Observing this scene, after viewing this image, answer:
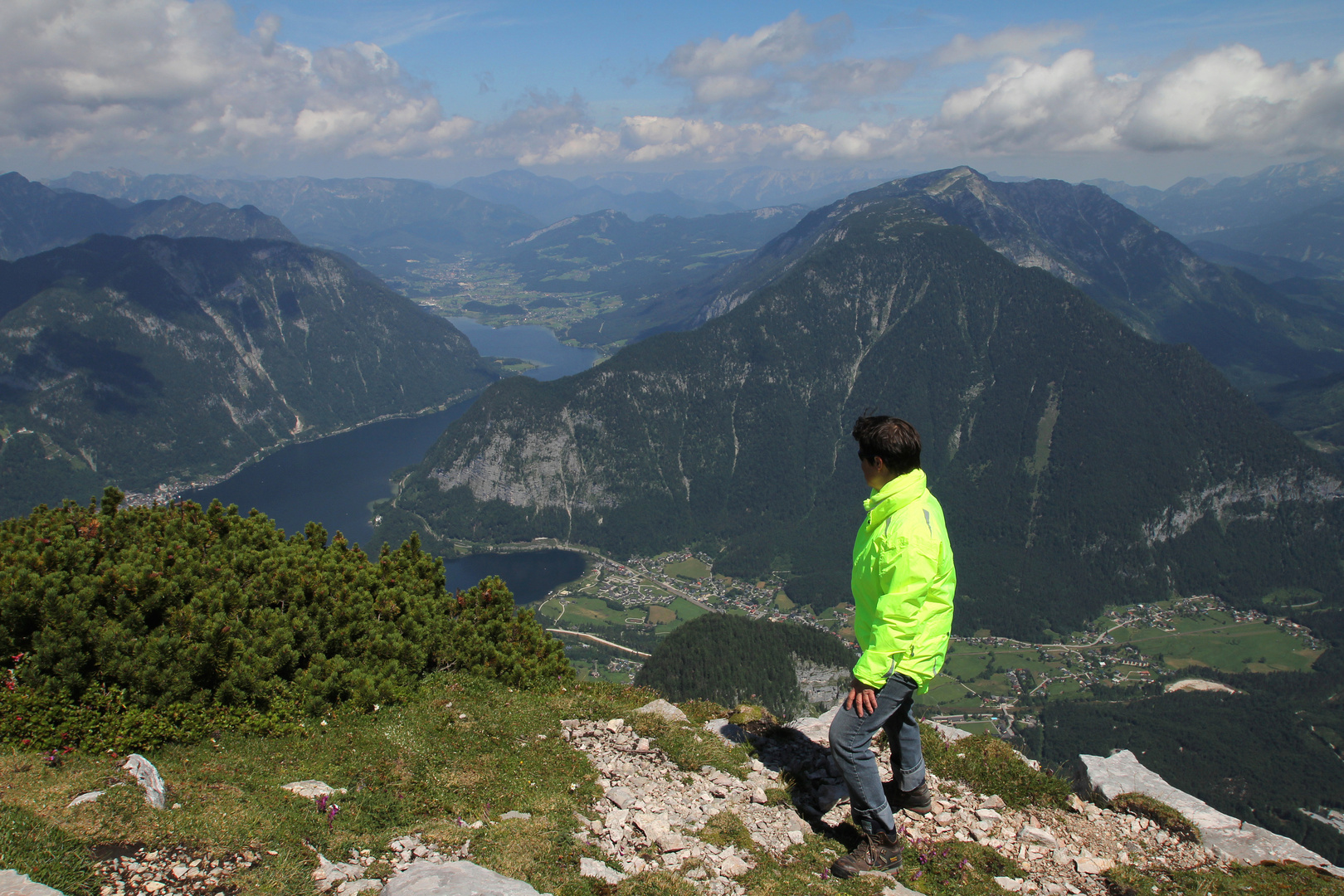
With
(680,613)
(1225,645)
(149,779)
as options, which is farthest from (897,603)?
(1225,645)

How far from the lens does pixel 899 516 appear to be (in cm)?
845

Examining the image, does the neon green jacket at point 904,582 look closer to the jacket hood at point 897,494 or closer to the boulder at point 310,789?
the jacket hood at point 897,494

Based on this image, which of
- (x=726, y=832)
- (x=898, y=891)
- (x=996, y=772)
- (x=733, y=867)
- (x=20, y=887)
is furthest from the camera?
(x=996, y=772)

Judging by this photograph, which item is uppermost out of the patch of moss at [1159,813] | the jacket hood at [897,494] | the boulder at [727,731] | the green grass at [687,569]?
the jacket hood at [897,494]

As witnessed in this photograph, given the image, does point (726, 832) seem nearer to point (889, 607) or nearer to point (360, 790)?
point (889, 607)

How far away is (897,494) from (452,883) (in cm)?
703

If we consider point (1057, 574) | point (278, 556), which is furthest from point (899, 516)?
point (1057, 574)

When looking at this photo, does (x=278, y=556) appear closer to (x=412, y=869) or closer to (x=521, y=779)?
(x=521, y=779)

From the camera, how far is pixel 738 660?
94.2m

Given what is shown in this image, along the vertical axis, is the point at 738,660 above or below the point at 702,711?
below

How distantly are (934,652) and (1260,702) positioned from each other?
161490 millimetres

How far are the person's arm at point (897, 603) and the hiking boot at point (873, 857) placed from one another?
244 centimetres

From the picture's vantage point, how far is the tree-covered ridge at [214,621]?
1173 centimetres

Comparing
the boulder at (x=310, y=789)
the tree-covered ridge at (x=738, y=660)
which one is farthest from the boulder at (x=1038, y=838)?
the tree-covered ridge at (x=738, y=660)
